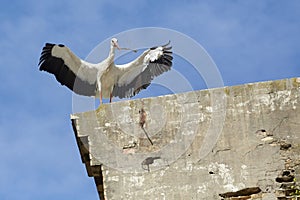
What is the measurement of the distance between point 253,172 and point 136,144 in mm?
1487

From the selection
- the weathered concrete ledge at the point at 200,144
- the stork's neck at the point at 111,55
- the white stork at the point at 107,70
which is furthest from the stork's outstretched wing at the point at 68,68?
the weathered concrete ledge at the point at 200,144

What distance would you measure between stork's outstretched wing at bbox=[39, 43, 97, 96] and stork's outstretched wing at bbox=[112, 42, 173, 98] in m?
0.41

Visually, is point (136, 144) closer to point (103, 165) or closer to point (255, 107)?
point (103, 165)

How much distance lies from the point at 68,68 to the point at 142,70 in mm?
1086

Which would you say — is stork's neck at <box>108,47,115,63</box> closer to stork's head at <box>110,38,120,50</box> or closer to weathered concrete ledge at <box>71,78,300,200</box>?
stork's head at <box>110,38,120,50</box>

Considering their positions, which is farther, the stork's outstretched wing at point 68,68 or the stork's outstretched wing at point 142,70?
the stork's outstretched wing at point 142,70

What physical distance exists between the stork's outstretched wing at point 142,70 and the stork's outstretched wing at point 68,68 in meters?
0.41

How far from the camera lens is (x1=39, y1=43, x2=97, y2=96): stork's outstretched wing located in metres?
→ 13.3

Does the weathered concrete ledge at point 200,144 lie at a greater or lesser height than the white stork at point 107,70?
lesser

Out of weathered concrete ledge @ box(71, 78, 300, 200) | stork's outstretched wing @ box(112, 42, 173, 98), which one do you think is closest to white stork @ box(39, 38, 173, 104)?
stork's outstretched wing @ box(112, 42, 173, 98)

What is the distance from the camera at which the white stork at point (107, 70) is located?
1334 centimetres

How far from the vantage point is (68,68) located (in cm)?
1350

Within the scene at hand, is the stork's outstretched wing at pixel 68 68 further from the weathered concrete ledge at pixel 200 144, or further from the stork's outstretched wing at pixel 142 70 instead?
the weathered concrete ledge at pixel 200 144

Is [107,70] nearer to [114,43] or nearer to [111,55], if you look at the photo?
[111,55]
